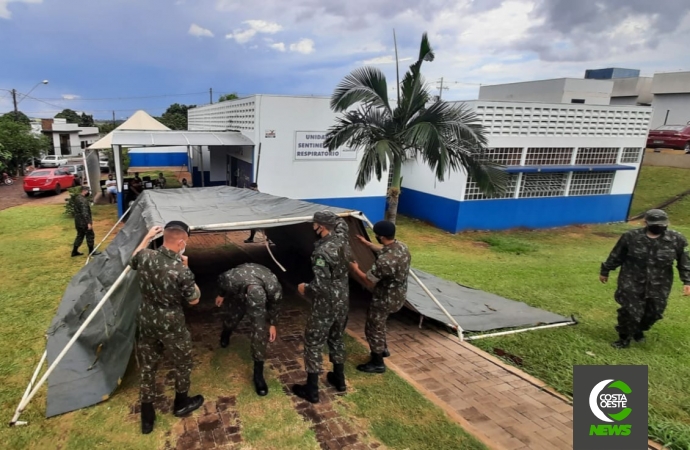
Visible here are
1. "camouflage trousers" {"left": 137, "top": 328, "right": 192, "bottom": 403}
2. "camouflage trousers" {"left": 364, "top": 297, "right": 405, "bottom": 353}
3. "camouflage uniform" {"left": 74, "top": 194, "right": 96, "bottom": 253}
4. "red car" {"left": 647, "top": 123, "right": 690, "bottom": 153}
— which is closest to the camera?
"camouflage trousers" {"left": 137, "top": 328, "right": 192, "bottom": 403}

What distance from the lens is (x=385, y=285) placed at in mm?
4523

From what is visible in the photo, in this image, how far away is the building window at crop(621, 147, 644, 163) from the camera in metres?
16.9

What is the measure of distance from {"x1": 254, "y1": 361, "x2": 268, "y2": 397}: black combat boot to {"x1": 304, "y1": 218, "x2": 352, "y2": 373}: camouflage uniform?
480 millimetres

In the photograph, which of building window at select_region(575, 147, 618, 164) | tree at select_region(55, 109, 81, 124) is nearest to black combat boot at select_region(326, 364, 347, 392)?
building window at select_region(575, 147, 618, 164)

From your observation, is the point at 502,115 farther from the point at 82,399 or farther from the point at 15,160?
the point at 15,160

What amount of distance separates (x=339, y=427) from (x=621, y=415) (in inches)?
89.1

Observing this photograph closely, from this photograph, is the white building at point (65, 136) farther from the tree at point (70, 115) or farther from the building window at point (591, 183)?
the building window at point (591, 183)

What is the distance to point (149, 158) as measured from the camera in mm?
23031

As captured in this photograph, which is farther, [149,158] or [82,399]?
[149,158]

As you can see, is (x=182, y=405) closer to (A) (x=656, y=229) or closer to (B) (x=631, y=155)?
(A) (x=656, y=229)

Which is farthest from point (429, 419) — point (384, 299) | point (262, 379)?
point (262, 379)

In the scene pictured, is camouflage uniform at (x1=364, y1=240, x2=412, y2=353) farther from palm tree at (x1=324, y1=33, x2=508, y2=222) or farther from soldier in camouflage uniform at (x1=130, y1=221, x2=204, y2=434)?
palm tree at (x1=324, y1=33, x2=508, y2=222)

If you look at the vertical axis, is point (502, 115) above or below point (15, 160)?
above

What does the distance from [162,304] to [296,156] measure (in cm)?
974
